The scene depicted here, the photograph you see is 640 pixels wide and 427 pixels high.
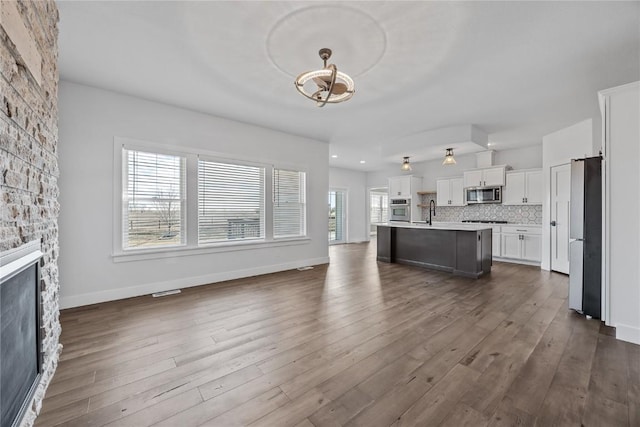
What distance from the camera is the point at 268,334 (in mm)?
2588

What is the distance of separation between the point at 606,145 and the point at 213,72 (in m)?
4.21

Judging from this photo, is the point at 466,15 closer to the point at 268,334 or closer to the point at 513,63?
the point at 513,63

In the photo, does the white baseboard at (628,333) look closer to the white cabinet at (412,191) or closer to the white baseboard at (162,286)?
the white baseboard at (162,286)

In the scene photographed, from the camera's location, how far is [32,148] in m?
1.67

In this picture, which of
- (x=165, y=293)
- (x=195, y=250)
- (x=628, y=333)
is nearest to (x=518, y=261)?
(x=628, y=333)

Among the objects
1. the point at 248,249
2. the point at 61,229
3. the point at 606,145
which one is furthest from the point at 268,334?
the point at 606,145

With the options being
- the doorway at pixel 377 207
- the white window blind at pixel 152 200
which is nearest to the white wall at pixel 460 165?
the doorway at pixel 377 207

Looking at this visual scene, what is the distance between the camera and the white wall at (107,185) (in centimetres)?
327

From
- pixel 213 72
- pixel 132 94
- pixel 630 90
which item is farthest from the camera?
pixel 132 94

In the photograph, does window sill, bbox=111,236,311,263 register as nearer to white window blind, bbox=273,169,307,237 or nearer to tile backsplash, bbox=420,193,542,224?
white window blind, bbox=273,169,307,237

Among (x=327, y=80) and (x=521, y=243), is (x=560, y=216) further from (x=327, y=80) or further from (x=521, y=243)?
(x=327, y=80)

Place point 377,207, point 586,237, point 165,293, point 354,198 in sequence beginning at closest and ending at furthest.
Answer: point 586,237 < point 165,293 < point 354,198 < point 377,207

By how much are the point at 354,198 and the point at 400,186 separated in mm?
2169

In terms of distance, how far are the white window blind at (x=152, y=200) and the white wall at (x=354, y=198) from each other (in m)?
6.11
